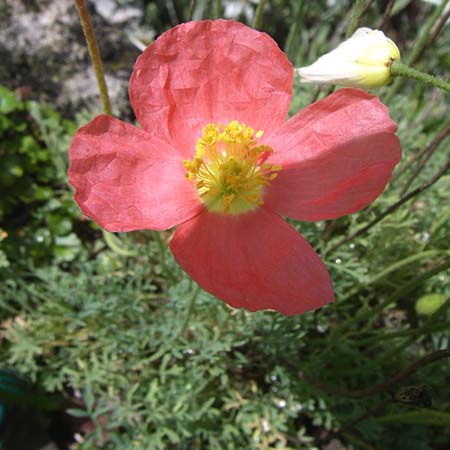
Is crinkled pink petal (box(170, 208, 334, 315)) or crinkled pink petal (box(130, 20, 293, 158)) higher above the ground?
crinkled pink petal (box(130, 20, 293, 158))

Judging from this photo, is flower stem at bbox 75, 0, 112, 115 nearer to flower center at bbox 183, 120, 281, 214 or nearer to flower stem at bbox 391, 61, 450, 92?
flower center at bbox 183, 120, 281, 214

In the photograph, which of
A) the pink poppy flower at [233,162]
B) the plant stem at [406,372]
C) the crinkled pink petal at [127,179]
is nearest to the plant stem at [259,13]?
the pink poppy flower at [233,162]

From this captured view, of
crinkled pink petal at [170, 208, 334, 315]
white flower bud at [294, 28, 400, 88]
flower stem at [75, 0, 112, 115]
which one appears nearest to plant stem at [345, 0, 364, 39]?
white flower bud at [294, 28, 400, 88]

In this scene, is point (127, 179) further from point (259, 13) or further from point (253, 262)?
point (259, 13)

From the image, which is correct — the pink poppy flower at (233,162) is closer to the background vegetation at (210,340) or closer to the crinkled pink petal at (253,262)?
the crinkled pink petal at (253,262)

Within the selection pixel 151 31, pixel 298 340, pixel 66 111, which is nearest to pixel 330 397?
pixel 298 340

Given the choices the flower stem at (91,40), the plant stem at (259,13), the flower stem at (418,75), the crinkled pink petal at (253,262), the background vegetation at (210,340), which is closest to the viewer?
the flower stem at (418,75)
